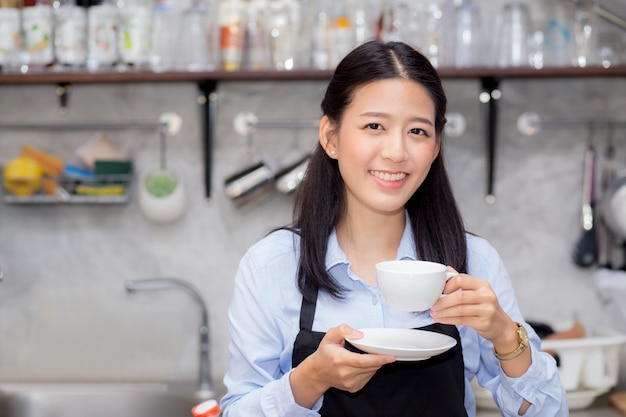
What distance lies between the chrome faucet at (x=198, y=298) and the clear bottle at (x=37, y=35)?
68 centimetres

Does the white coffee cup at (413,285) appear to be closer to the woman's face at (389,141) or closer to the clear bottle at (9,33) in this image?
the woman's face at (389,141)

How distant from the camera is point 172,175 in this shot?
235 cm

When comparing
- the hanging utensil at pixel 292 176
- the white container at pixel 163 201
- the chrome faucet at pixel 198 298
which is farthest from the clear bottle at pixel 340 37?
the chrome faucet at pixel 198 298

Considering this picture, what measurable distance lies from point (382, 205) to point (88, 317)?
4.78 ft

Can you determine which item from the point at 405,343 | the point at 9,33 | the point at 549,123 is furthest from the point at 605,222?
the point at 9,33

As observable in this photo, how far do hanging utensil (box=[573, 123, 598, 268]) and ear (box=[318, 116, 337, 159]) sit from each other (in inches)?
47.5

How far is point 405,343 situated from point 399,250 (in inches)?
10.5

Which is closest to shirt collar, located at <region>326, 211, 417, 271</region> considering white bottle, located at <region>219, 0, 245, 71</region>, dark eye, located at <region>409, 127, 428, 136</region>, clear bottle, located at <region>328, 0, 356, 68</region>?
dark eye, located at <region>409, 127, 428, 136</region>

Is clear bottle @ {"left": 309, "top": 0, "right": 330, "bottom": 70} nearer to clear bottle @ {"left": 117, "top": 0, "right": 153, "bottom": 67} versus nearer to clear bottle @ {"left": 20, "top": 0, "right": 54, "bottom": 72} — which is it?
clear bottle @ {"left": 117, "top": 0, "right": 153, "bottom": 67}

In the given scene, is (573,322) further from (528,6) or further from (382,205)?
(382,205)

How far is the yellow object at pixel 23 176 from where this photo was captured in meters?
2.32

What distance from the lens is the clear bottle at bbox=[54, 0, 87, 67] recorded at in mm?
2186

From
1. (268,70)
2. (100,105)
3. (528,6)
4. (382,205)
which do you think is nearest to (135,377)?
(100,105)

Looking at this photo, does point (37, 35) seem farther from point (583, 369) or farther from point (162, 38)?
point (583, 369)
